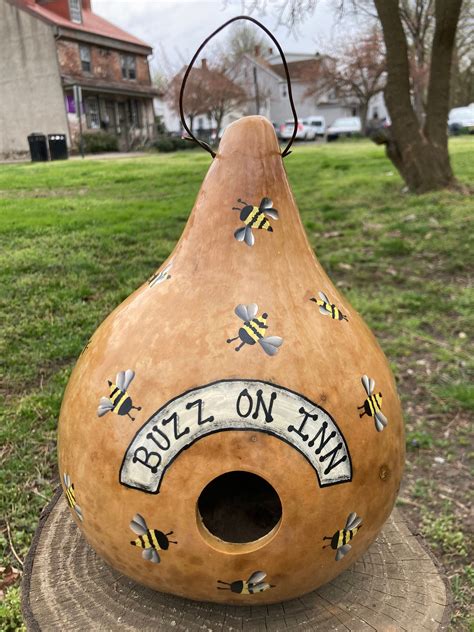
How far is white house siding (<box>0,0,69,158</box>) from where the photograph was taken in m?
29.1

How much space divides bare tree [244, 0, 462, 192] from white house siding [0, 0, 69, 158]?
75.7 ft

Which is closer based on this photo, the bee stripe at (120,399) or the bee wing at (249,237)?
the bee stripe at (120,399)

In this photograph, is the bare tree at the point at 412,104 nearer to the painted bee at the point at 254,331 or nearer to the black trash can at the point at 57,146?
the painted bee at the point at 254,331

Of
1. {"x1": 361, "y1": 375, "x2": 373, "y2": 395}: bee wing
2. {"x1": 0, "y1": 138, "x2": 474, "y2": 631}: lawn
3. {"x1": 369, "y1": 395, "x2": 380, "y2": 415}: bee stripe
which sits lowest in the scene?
{"x1": 0, "y1": 138, "x2": 474, "y2": 631}: lawn

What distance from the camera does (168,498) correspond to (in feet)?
5.26

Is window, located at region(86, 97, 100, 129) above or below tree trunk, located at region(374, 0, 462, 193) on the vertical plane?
above

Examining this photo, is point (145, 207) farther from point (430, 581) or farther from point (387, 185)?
point (430, 581)

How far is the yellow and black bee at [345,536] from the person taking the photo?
1.69 meters

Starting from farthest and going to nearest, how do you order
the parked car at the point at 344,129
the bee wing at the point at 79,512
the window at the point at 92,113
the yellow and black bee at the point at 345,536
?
the parked car at the point at 344,129 → the window at the point at 92,113 → the bee wing at the point at 79,512 → the yellow and black bee at the point at 345,536

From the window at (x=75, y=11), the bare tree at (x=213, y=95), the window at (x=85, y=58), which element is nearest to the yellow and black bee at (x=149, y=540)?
the bare tree at (x=213, y=95)

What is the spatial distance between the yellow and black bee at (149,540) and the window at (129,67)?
3602cm

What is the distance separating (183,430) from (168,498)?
0.19 metres

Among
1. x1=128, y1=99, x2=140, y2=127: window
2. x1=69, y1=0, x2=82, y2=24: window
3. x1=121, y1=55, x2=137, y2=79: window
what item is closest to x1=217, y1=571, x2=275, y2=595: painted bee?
x1=69, y1=0, x2=82, y2=24: window

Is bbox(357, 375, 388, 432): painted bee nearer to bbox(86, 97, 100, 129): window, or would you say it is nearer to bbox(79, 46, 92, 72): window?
bbox(86, 97, 100, 129): window
